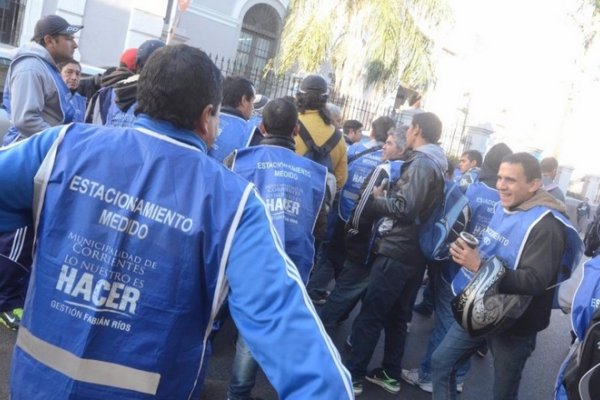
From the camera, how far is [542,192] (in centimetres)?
332

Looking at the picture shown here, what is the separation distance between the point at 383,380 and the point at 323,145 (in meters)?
1.94

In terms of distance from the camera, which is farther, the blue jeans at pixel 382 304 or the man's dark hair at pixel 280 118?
the blue jeans at pixel 382 304

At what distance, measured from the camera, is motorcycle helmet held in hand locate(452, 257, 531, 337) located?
301 centimetres

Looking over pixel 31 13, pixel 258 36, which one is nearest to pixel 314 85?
pixel 31 13

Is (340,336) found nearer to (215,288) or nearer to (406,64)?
(215,288)

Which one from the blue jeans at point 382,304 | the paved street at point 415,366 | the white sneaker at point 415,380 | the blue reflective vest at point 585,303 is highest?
the blue reflective vest at point 585,303

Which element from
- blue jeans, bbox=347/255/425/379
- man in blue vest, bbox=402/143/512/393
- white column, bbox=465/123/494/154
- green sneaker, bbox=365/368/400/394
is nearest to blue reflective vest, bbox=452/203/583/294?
blue jeans, bbox=347/255/425/379

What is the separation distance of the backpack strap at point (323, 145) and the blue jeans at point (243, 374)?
1663 millimetres

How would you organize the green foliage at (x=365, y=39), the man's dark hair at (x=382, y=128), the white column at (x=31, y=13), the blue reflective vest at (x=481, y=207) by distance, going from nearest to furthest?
the blue reflective vest at (x=481, y=207)
the man's dark hair at (x=382, y=128)
the white column at (x=31, y=13)
the green foliage at (x=365, y=39)

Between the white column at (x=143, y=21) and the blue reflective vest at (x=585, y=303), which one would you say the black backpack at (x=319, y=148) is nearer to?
the blue reflective vest at (x=585, y=303)

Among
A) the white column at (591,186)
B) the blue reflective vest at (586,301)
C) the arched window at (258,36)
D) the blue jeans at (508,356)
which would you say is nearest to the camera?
the blue reflective vest at (586,301)

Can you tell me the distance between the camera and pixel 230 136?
4.23 meters

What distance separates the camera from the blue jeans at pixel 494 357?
327cm

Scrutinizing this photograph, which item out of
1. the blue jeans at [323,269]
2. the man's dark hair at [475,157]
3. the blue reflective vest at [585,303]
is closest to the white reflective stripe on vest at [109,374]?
the blue reflective vest at [585,303]
